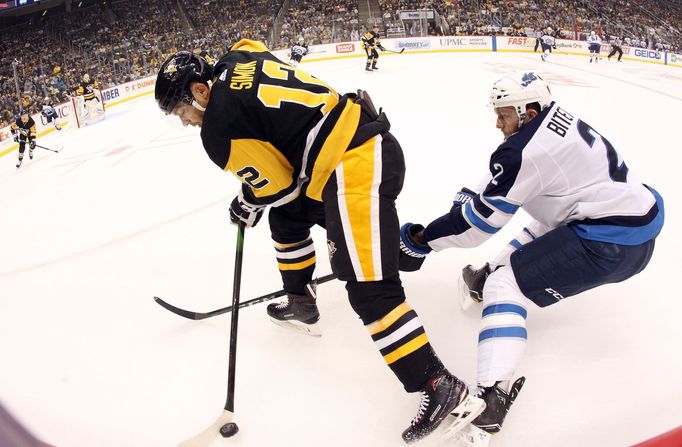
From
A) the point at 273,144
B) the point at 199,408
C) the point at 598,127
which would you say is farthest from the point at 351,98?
the point at 598,127

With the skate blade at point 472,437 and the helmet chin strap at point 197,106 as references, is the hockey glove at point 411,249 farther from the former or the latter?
the helmet chin strap at point 197,106

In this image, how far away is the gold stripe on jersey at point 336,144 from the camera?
5.29ft

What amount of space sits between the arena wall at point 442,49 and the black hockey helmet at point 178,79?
1048 centimetres

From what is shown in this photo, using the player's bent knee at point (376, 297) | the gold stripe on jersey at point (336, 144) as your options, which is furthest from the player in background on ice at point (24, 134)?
the player's bent knee at point (376, 297)

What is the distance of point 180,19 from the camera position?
788 inches

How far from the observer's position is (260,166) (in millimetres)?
1671

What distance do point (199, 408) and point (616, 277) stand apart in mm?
1661

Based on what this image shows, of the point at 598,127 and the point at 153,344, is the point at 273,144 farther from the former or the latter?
the point at 598,127

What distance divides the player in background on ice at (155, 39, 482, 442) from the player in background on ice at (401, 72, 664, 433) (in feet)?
0.69

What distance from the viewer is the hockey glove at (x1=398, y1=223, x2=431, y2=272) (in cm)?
214

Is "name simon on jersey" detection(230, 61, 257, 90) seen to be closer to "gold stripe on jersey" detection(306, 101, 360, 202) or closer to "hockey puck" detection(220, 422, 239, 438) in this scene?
"gold stripe on jersey" detection(306, 101, 360, 202)

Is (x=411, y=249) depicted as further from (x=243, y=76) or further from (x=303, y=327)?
(x=243, y=76)

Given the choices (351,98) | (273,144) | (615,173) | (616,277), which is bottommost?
(616,277)

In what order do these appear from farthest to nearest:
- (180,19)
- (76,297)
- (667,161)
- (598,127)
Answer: (180,19) → (598,127) → (667,161) → (76,297)
